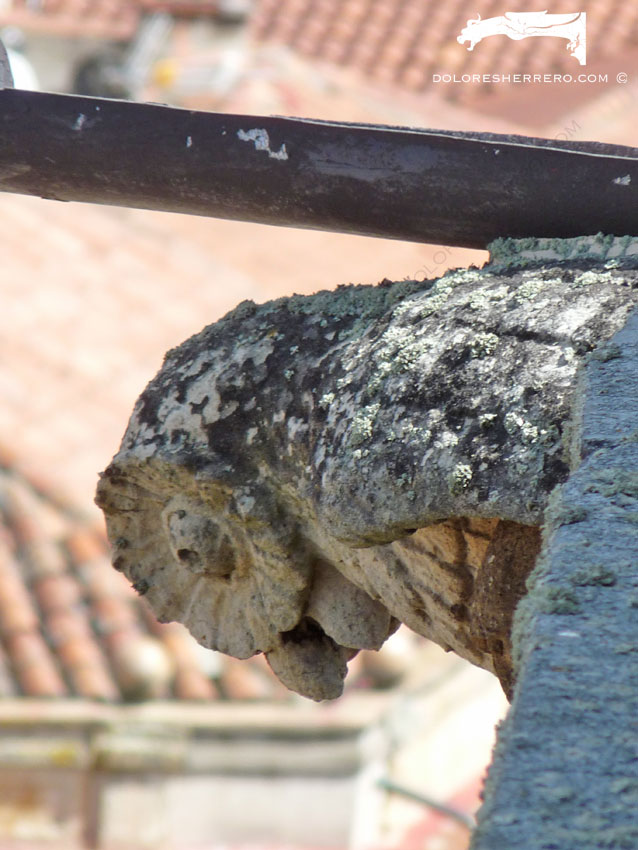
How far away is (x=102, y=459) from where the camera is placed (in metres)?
7.54

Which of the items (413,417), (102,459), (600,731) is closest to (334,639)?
(413,417)

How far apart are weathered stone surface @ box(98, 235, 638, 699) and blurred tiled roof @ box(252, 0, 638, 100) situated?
8.95m

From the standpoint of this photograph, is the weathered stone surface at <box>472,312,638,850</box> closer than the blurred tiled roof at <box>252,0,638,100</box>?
Yes

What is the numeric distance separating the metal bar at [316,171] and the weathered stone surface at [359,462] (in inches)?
2.4

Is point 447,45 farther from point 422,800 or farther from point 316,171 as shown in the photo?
point 316,171

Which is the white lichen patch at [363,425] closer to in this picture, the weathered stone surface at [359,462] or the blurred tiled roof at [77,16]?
the weathered stone surface at [359,462]

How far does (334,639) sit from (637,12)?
10142 mm

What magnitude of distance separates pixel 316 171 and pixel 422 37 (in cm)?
1030

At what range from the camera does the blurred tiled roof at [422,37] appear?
423 inches

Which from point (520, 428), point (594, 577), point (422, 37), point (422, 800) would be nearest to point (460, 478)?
point (520, 428)

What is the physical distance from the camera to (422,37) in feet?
37.9

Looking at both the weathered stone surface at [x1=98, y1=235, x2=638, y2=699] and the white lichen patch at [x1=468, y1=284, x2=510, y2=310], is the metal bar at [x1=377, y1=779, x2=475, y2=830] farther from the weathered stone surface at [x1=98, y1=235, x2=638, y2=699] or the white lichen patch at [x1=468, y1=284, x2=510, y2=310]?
the white lichen patch at [x1=468, y1=284, x2=510, y2=310]

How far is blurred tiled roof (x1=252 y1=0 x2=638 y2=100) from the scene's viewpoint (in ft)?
35.2

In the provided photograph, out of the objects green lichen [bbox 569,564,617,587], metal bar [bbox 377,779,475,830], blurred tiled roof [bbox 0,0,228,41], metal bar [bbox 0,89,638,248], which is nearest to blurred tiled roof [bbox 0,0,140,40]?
blurred tiled roof [bbox 0,0,228,41]
